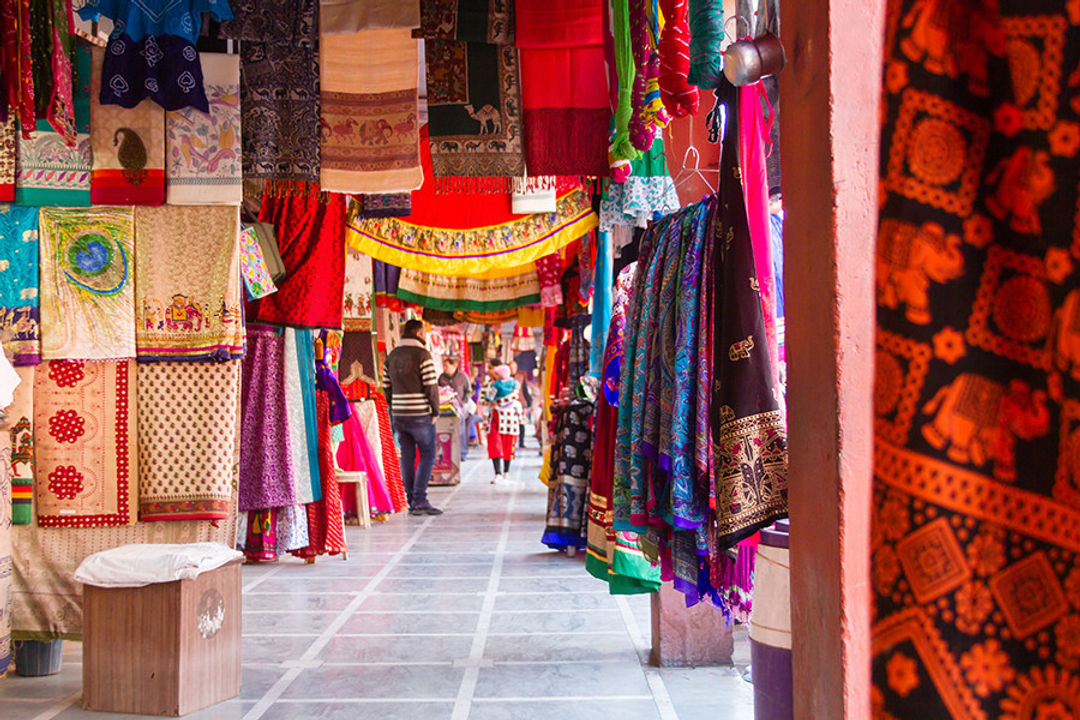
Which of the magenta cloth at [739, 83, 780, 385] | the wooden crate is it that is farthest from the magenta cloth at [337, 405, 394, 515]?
the magenta cloth at [739, 83, 780, 385]

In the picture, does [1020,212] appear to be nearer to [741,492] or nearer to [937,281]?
[937,281]

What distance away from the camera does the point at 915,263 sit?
81cm

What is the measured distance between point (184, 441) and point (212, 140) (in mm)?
1352

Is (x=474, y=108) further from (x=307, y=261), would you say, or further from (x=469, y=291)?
(x=469, y=291)

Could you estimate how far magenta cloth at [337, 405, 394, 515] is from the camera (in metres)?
7.57

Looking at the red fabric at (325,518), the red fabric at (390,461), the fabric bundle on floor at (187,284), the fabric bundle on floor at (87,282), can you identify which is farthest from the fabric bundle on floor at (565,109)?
the red fabric at (390,461)

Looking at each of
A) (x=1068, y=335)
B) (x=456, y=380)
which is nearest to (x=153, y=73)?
(x=1068, y=335)

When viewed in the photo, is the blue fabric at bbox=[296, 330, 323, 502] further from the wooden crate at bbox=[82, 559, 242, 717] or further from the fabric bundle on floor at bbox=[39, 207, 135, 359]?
the wooden crate at bbox=[82, 559, 242, 717]

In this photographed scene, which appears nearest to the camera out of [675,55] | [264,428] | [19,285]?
[675,55]

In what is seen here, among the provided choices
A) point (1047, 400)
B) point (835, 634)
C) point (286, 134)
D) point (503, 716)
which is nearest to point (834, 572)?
point (835, 634)

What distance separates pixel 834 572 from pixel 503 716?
90.4 inches

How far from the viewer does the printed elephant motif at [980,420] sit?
779mm

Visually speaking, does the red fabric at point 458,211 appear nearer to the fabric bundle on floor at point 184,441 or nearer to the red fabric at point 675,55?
the fabric bundle on floor at point 184,441

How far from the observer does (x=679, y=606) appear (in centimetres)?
357
